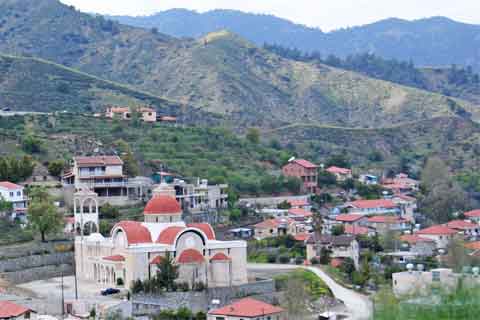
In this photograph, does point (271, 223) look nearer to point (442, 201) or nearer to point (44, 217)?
point (44, 217)

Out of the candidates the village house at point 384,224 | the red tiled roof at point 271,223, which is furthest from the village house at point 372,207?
the red tiled roof at point 271,223

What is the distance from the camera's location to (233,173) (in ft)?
266

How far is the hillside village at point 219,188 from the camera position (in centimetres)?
5081

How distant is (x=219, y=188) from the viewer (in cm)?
7288

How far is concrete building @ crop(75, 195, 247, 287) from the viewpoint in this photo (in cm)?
5209

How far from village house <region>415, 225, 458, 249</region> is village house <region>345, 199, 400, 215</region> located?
6.57 meters

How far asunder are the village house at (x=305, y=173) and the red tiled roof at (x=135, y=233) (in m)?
30.1

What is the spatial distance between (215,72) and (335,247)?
250 ft

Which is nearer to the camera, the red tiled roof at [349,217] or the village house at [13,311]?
the village house at [13,311]

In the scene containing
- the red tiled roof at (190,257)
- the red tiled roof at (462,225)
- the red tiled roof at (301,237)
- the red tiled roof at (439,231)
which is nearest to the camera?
the red tiled roof at (190,257)

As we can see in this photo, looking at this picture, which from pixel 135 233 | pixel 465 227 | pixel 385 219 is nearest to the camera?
pixel 135 233

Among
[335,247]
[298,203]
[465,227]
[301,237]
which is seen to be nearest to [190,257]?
[335,247]

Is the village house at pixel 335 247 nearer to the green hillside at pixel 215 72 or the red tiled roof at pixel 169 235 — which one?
the red tiled roof at pixel 169 235

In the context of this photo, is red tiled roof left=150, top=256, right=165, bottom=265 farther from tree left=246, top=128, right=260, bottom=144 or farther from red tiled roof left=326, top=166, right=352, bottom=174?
tree left=246, top=128, right=260, bottom=144
